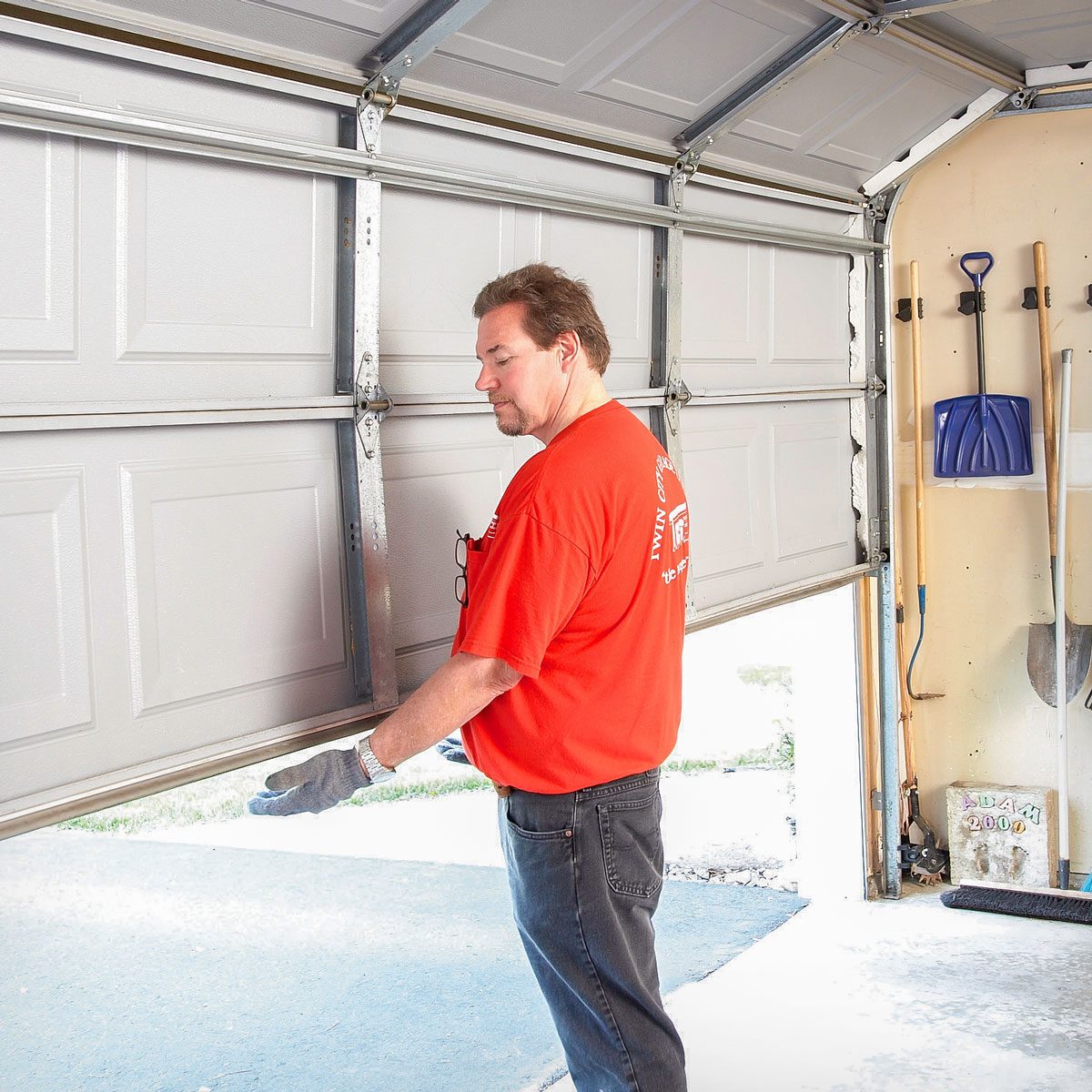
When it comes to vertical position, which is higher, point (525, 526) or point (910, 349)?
point (910, 349)

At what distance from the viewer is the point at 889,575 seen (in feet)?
15.1

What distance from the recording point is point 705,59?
9.98ft

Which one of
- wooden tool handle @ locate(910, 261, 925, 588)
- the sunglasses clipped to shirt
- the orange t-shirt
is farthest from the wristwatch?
wooden tool handle @ locate(910, 261, 925, 588)

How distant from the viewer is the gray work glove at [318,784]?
224 centimetres

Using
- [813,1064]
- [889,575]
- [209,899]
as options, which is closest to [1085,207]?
[889,575]

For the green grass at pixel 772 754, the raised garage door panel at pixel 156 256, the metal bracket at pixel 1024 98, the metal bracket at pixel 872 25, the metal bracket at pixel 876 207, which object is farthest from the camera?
the green grass at pixel 772 754

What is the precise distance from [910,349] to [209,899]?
12.7 feet

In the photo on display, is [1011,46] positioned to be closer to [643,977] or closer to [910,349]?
[910,349]

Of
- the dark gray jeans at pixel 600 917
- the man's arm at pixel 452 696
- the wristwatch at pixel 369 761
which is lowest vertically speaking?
the dark gray jeans at pixel 600 917

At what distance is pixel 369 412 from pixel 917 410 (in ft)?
9.07

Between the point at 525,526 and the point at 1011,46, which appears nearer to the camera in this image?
the point at 525,526

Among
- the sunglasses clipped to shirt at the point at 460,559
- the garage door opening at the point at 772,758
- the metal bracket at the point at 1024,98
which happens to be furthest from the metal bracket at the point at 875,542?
the sunglasses clipped to shirt at the point at 460,559

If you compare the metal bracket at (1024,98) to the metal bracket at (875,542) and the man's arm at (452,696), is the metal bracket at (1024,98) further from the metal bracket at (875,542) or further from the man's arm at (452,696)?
the man's arm at (452,696)

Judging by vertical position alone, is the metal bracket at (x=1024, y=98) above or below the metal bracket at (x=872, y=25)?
above
